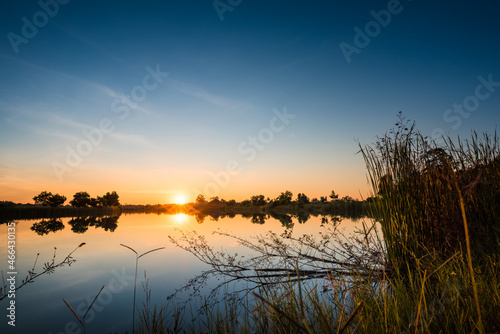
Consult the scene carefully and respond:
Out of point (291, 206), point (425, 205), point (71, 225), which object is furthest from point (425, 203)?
point (291, 206)

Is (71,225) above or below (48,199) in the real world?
below

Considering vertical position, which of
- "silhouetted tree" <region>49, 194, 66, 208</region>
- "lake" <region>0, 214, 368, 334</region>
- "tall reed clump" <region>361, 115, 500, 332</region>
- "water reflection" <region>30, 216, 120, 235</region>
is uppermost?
"silhouetted tree" <region>49, 194, 66, 208</region>

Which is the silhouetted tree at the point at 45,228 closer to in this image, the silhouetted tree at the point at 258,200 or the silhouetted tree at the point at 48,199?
the silhouetted tree at the point at 48,199

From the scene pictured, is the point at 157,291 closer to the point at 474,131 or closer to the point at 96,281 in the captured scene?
the point at 96,281

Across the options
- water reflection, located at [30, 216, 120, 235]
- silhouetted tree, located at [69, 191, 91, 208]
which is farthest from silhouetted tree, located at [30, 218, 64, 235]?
silhouetted tree, located at [69, 191, 91, 208]

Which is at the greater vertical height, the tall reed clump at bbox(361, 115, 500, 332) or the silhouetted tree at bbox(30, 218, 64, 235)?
the tall reed clump at bbox(361, 115, 500, 332)

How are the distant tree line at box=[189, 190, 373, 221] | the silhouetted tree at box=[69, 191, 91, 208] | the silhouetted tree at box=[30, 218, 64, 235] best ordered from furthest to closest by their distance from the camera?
the silhouetted tree at box=[69, 191, 91, 208] < the distant tree line at box=[189, 190, 373, 221] < the silhouetted tree at box=[30, 218, 64, 235]

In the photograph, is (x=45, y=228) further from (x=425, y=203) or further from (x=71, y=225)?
(x=425, y=203)

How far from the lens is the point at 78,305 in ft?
20.5

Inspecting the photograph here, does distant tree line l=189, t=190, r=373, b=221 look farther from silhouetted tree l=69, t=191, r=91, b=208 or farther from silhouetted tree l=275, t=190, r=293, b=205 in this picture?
silhouetted tree l=69, t=191, r=91, b=208

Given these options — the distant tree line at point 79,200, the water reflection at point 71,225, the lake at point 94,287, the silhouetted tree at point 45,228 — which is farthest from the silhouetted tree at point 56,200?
the lake at point 94,287

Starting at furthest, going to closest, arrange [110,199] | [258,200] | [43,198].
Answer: [110,199] < [258,200] < [43,198]

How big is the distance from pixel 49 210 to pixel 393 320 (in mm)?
60519

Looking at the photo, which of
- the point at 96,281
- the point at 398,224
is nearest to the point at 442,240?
the point at 398,224
